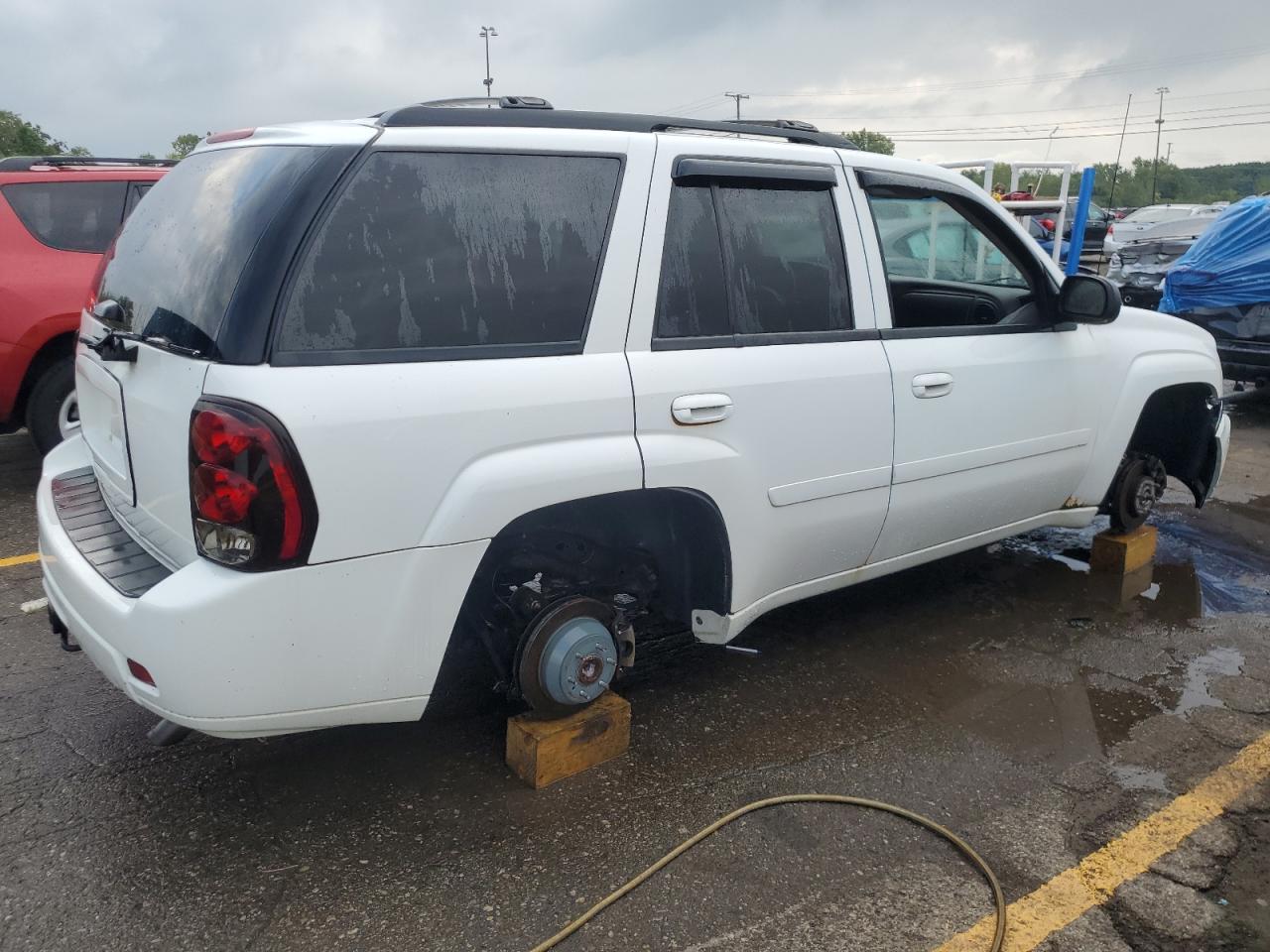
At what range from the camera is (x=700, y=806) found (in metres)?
2.84

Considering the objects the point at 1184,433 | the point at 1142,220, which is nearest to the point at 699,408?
the point at 1184,433

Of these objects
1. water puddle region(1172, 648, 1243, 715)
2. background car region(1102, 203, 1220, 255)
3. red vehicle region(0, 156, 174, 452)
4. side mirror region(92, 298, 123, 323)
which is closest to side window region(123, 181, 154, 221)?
red vehicle region(0, 156, 174, 452)

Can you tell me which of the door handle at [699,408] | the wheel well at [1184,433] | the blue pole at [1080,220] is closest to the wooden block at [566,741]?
the door handle at [699,408]

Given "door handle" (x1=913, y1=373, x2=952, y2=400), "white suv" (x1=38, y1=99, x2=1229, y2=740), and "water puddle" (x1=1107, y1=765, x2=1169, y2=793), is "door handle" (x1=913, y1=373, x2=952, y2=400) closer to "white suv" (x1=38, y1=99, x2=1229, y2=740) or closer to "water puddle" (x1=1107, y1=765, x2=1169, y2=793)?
"white suv" (x1=38, y1=99, x2=1229, y2=740)

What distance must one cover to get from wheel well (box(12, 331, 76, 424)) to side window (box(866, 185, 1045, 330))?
4617 mm

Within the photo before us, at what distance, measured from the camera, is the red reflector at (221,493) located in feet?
7.04

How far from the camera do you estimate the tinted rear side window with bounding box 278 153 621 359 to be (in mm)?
2287

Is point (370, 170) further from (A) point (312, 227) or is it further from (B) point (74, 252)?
(B) point (74, 252)

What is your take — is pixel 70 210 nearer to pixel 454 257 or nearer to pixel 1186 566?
pixel 454 257

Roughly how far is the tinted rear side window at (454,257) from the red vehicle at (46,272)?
371 cm

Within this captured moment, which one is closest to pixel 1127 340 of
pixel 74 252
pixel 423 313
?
pixel 423 313

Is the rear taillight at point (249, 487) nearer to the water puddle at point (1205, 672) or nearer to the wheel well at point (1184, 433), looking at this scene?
the water puddle at point (1205, 672)

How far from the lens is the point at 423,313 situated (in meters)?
2.39

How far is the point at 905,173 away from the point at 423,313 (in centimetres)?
199
